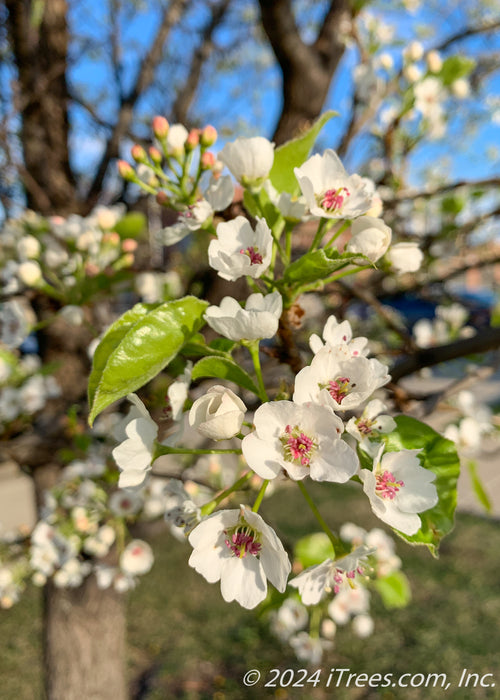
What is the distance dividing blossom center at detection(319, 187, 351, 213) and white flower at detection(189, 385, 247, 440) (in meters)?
0.32

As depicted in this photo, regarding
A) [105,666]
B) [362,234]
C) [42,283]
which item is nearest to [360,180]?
[362,234]

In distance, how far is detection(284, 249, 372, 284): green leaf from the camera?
0.64 metres

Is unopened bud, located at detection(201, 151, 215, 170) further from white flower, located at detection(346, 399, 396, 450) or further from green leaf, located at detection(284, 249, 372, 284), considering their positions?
white flower, located at detection(346, 399, 396, 450)

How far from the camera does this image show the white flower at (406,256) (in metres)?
0.84

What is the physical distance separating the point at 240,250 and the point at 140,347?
218mm

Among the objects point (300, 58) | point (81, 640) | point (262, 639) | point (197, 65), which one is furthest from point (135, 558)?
point (197, 65)

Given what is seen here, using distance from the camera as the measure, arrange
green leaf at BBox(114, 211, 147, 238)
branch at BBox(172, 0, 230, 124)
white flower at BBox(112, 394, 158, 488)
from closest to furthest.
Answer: white flower at BBox(112, 394, 158, 488)
green leaf at BBox(114, 211, 147, 238)
branch at BBox(172, 0, 230, 124)

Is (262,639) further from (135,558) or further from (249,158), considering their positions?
(249,158)

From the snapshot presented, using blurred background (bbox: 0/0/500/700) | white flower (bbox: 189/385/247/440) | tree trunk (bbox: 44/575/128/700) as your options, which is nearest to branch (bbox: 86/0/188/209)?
blurred background (bbox: 0/0/500/700)

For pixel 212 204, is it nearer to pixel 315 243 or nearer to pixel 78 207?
pixel 315 243

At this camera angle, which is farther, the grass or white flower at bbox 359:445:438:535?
the grass

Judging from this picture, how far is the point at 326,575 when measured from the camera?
29.3 inches

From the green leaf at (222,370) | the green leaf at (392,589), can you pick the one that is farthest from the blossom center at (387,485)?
the green leaf at (392,589)

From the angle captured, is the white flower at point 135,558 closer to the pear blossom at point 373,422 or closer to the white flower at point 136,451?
the white flower at point 136,451
